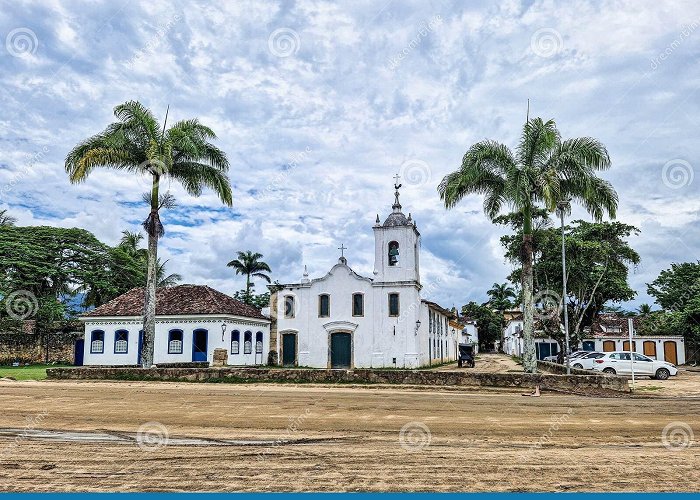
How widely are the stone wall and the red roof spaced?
10446 mm

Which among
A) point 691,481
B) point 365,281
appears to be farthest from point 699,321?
point 691,481

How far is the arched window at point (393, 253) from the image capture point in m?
33.3

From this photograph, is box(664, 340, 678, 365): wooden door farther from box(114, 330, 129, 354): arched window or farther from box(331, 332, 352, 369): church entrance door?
box(114, 330, 129, 354): arched window

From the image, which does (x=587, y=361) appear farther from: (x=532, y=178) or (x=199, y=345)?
(x=199, y=345)

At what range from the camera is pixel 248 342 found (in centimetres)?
3394

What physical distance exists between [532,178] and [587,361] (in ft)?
41.2

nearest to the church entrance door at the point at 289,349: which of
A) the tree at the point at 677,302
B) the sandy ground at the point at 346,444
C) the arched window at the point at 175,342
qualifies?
the arched window at the point at 175,342

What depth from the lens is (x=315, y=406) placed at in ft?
46.2

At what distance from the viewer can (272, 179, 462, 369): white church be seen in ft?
107

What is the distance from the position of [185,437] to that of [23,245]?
3491 cm

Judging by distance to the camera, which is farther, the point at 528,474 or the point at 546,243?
the point at 546,243

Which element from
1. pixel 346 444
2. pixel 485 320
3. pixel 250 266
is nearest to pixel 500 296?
pixel 485 320

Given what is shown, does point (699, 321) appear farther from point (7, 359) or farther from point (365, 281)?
point (7, 359)

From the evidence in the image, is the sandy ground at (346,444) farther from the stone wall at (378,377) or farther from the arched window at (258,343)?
the arched window at (258,343)
